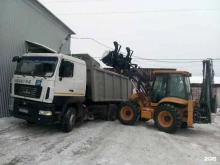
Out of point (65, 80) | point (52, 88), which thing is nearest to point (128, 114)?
point (65, 80)

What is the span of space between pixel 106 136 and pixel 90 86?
2.34 metres

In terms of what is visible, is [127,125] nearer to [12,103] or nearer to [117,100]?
[117,100]

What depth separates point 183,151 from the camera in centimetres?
654

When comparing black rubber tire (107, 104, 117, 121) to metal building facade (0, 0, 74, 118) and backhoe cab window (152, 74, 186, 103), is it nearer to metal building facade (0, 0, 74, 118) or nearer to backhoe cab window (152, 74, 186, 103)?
backhoe cab window (152, 74, 186, 103)

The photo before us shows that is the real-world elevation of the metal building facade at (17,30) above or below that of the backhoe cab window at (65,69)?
above

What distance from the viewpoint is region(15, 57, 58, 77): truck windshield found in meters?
7.52

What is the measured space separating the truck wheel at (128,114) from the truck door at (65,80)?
9.86 ft

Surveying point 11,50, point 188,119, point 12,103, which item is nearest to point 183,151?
point 188,119

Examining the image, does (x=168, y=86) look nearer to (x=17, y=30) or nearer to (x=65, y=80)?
(x=65, y=80)

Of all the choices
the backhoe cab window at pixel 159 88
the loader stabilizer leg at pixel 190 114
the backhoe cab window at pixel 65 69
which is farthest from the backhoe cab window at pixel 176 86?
the backhoe cab window at pixel 65 69

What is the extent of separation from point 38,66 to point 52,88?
3.26 ft

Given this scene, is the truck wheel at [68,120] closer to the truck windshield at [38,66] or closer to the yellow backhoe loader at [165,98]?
the truck windshield at [38,66]

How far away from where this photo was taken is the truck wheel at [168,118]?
8.78 meters

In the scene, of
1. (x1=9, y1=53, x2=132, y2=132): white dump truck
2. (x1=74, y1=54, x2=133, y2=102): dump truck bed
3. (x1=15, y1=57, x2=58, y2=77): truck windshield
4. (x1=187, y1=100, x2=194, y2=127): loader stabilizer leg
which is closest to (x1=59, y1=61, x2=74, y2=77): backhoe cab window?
(x1=9, y1=53, x2=132, y2=132): white dump truck
